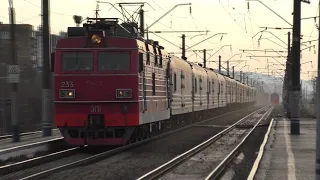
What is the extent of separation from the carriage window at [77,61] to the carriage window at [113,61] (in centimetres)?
34

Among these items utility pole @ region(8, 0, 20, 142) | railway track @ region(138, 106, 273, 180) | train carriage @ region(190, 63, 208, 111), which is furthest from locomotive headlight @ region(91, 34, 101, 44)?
train carriage @ region(190, 63, 208, 111)

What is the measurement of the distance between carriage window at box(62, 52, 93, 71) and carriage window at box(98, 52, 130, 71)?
1.12ft

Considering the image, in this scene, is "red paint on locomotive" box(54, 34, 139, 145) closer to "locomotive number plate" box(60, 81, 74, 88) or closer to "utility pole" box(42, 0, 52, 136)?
"locomotive number plate" box(60, 81, 74, 88)

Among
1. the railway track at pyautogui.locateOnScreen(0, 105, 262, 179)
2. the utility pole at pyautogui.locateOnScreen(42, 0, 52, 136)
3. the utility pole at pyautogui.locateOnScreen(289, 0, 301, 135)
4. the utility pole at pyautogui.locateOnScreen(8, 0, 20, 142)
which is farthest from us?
the utility pole at pyautogui.locateOnScreen(289, 0, 301, 135)

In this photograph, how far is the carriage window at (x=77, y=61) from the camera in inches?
630

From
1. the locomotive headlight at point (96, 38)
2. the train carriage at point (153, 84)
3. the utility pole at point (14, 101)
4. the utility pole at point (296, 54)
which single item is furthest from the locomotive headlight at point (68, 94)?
the utility pole at point (296, 54)

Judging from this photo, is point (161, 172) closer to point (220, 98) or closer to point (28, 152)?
point (28, 152)

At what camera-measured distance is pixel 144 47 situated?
17.1 m

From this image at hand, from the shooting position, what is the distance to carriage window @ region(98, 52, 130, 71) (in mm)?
15945

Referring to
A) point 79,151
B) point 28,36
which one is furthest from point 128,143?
point 28,36

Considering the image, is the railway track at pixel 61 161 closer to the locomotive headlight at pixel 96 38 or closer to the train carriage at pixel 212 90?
the locomotive headlight at pixel 96 38

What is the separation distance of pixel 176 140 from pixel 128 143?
3.70m

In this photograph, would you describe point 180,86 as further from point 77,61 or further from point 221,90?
point 221,90

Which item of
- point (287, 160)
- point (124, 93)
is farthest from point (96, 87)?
point (287, 160)
